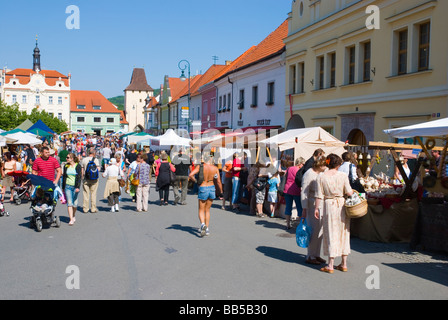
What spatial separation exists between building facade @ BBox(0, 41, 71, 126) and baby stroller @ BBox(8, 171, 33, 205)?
89.0m

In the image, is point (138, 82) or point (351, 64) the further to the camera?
point (138, 82)

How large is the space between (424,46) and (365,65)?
11.3ft

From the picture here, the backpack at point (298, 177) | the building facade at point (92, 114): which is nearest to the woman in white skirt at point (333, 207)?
the backpack at point (298, 177)

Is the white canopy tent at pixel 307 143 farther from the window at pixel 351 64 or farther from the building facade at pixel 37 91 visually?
the building facade at pixel 37 91

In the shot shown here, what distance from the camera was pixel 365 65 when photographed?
60.0 ft

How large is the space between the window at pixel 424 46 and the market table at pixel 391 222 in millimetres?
7173

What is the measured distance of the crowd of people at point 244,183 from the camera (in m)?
6.73

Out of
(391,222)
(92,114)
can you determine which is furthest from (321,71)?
(92,114)

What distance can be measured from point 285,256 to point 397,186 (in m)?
3.83

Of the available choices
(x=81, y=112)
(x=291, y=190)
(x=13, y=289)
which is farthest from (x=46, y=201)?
(x=81, y=112)

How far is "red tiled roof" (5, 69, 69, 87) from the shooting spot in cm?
10112
